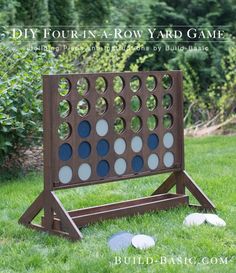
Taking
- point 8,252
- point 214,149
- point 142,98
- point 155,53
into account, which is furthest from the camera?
point 155,53

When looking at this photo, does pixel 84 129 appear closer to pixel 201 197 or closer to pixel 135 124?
pixel 201 197

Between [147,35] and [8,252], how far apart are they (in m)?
8.05

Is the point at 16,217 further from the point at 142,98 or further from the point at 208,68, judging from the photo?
the point at 208,68

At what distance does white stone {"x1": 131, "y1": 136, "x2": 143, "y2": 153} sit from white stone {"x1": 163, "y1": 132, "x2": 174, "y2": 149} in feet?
0.94

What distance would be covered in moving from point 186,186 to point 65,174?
1.26 m

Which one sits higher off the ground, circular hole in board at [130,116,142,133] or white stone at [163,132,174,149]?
circular hole in board at [130,116,142,133]

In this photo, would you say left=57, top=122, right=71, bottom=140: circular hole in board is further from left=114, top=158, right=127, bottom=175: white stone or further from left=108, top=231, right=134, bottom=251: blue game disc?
left=108, top=231, right=134, bottom=251: blue game disc

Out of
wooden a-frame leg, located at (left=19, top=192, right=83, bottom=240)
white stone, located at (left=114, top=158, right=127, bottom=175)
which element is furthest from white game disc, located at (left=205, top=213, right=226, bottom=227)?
wooden a-frame leg, located at (left=19, top=192, right=83, bottom=240)

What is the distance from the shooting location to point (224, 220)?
4.86m

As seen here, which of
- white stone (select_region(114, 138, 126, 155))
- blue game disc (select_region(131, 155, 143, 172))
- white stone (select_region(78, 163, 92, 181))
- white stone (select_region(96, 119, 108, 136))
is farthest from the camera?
blue game disc (select_region(131, 155, 143, 172))

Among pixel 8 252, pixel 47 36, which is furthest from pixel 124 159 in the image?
pixel 47 36

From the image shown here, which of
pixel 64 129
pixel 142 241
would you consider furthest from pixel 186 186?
pixel 64 129

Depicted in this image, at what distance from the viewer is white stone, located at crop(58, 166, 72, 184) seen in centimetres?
453

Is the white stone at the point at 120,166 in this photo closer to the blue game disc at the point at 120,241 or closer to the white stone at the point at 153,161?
the white stone at the point at 153,161
